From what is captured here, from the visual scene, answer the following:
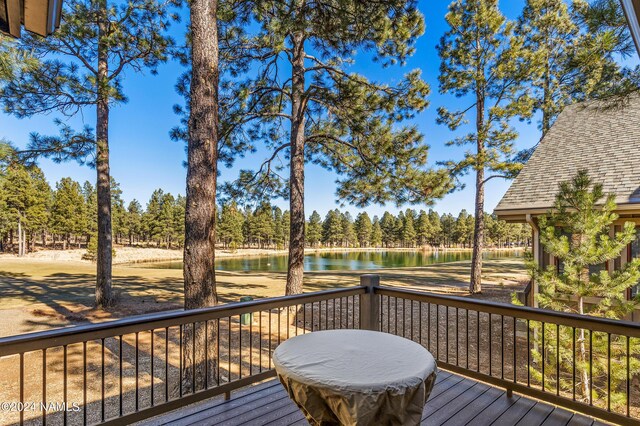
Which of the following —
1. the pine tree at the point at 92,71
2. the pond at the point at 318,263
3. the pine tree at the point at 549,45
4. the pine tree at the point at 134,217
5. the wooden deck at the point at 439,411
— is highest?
the pine tree at the point at 549,45

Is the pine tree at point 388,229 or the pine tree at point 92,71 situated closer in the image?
the pine tree at point 92,71

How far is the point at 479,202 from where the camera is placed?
1042 centimetres

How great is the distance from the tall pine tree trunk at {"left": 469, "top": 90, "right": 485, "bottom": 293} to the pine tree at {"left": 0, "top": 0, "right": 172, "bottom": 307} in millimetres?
9417

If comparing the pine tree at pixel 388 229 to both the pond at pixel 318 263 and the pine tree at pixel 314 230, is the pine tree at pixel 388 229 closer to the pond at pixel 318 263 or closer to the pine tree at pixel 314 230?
the pine tree at pixel 314 230

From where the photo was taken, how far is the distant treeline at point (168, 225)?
26.9 meters

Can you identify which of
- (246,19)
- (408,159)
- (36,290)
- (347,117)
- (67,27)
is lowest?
(36,290)

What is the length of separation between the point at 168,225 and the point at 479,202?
3901cm

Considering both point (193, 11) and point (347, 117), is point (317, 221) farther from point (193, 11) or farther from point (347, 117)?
point (193, 11)

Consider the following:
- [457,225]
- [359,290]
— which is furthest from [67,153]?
[457,225]

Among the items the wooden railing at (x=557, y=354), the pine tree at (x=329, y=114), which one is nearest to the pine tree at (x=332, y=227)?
the pine tree at (x=329, y=114)

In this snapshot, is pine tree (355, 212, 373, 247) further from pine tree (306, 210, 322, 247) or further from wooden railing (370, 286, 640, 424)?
wooden railing (370, 286, 640, 424)

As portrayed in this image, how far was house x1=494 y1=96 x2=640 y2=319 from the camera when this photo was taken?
5.25 m

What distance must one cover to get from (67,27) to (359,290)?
8019 millimetres

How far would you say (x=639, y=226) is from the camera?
5172 mm
